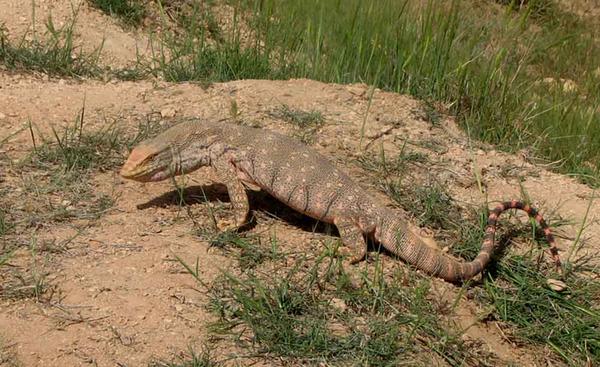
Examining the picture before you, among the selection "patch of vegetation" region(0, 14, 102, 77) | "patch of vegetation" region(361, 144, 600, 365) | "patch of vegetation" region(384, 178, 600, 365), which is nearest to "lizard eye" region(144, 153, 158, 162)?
"patch of vegetation" region(361, 144, 600, 365)

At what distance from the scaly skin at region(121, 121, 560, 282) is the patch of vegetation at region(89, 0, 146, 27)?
3806mm

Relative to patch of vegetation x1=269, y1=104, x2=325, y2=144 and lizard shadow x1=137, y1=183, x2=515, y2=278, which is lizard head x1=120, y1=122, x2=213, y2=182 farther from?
patch of vegetation x1=269, y1=104, x2=325, y2=144

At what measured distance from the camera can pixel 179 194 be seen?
219 inches

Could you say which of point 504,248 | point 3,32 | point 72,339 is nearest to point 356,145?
point 504,248

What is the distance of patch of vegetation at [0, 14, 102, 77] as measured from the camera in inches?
279

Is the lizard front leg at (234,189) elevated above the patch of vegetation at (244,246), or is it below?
above

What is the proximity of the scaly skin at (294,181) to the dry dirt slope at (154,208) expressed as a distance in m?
0.25

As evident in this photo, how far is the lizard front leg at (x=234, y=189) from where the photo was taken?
203 inches

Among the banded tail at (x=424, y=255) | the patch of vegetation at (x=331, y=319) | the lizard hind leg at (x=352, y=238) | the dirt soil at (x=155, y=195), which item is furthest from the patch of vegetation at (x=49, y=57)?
the banded tail at (x=424, y=255)

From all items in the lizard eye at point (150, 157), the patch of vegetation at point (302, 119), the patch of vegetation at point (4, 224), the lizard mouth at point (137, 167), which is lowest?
the patch of vegetation at point (4, 224)

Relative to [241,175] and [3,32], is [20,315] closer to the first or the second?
[241,175]

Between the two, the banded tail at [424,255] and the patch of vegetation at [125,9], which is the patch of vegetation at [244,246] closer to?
the banded tail at [424,255]

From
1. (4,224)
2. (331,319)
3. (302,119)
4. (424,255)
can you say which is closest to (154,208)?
(4,224)

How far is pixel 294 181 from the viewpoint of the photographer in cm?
516
